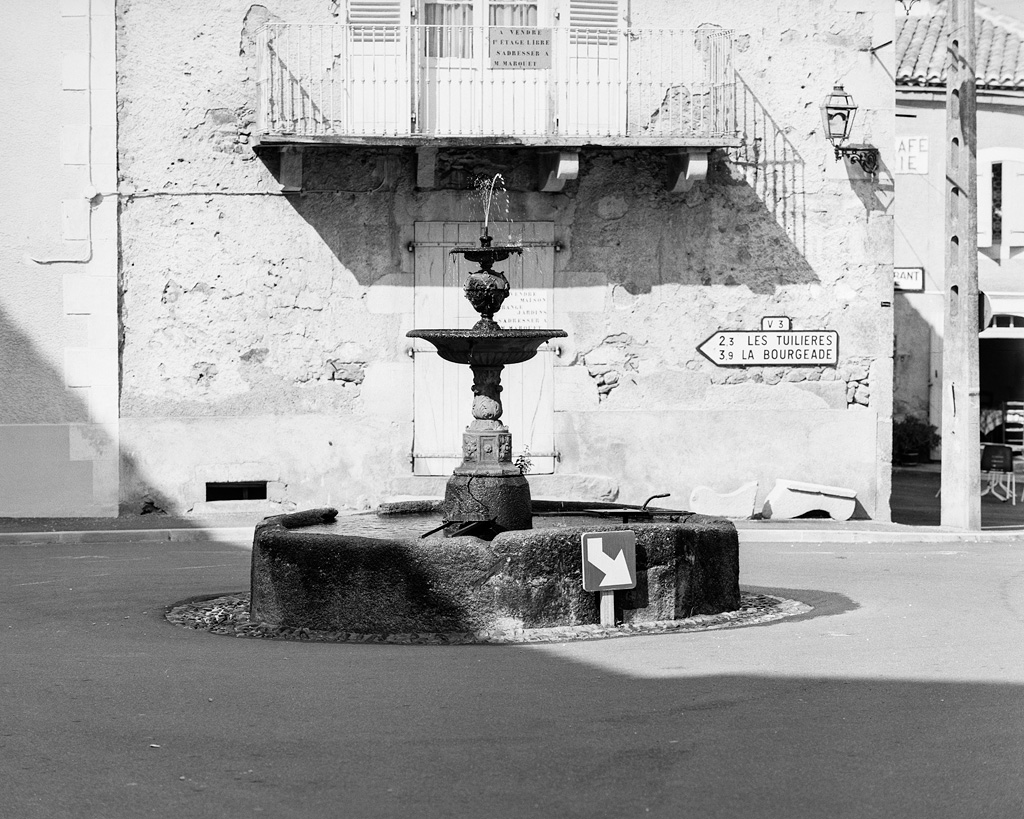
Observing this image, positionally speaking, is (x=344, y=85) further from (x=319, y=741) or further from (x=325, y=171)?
(x=319, y=741)

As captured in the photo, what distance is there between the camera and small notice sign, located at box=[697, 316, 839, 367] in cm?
1738

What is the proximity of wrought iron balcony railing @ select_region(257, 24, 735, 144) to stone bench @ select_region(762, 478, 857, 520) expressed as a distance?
3817 mm

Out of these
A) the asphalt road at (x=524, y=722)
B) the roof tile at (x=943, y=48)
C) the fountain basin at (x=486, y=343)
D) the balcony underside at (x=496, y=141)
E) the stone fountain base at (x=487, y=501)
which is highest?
the roof tile at (x=943, y=48)

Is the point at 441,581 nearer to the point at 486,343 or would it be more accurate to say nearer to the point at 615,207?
the point at 486,343

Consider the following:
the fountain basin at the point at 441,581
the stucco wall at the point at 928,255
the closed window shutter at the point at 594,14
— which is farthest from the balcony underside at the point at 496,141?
the stucco wall at the point at 928,255

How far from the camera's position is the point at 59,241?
1645 centimetres

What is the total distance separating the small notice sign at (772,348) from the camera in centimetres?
1738

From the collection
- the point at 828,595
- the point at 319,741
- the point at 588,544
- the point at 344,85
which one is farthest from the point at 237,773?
the point at 344,85

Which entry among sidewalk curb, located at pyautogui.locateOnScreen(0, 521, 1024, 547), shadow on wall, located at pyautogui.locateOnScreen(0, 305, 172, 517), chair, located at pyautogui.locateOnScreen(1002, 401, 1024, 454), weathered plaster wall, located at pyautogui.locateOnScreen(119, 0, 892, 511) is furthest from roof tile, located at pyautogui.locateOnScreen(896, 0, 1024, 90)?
shadow on wall, located at pyautogui.locateOnScreen(0, 305, 172, 517)

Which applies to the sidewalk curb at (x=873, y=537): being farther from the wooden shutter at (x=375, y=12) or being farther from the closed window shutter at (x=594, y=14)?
the wooden shutter at (x=375, y=12)

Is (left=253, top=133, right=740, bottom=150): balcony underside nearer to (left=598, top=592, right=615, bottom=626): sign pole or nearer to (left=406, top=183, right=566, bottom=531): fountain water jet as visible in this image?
(left=406, top=183, right=566, bottom=531): fountain water jet

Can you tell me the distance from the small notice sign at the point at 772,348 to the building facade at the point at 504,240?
3cm

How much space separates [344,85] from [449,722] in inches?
434

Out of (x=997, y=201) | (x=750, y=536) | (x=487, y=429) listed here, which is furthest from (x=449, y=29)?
(x=997, y=201)
